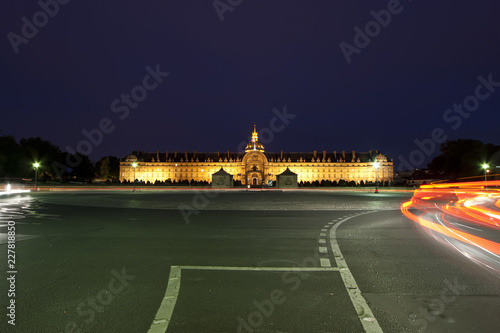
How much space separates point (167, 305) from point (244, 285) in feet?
4.78

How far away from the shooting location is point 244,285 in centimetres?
585

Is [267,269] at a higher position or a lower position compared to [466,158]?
lower

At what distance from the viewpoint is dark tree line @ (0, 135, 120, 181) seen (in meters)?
71.9

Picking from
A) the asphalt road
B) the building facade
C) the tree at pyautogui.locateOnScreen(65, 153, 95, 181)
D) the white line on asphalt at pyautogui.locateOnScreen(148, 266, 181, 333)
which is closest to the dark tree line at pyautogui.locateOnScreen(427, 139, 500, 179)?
the building facade

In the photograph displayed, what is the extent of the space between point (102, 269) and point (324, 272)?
442cm

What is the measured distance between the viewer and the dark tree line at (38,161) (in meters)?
71.9

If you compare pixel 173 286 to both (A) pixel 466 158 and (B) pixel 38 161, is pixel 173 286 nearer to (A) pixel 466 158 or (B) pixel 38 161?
(A) pixel 466 158

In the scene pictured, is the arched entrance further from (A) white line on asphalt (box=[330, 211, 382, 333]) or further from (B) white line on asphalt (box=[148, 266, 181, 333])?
(B) white line on asphalt (box=[148, 266, 181, 333])

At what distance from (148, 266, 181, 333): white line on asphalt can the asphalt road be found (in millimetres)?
16

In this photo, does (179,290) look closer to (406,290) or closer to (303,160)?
(406,290)

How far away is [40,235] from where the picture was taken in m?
10.7

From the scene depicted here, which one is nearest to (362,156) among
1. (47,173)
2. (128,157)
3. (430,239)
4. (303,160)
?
(303,160)

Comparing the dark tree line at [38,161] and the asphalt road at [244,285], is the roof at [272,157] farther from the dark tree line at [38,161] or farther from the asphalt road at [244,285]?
the asphalt road at [244,285]

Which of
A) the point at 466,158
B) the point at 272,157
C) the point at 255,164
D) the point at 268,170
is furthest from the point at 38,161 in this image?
the point at 466,158
